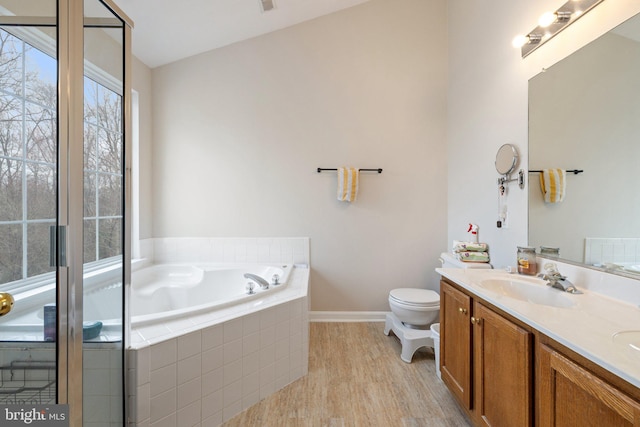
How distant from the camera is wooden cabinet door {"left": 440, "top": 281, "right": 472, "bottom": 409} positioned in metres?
1.32

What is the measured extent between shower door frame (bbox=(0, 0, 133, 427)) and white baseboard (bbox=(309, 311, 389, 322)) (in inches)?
79.3

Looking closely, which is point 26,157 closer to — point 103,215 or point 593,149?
point 103,215

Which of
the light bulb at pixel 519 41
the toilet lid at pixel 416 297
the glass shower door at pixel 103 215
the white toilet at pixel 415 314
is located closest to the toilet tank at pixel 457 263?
the white toilet at pixel 415 314

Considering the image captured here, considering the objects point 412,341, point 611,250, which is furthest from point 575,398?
point 412,341

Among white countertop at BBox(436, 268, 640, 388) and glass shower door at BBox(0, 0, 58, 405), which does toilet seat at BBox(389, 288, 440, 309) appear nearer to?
white countertop at BBox(436, 268, 640, 388)

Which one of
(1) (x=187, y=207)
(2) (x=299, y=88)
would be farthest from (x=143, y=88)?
(2) (x=299, y=88)

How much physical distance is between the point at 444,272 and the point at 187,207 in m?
2.56

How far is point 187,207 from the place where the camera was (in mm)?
2791

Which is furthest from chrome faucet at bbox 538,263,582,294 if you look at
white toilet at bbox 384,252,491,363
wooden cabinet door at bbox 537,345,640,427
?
white toilet at bbox 384,252,491,363

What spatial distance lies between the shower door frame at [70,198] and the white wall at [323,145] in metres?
1.81

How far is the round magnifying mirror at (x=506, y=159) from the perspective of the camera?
1712mm

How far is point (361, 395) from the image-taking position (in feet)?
5.43

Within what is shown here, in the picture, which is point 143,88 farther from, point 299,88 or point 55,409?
point 55,409

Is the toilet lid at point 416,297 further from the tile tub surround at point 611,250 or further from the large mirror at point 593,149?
the tile tub surround at point 611,250
